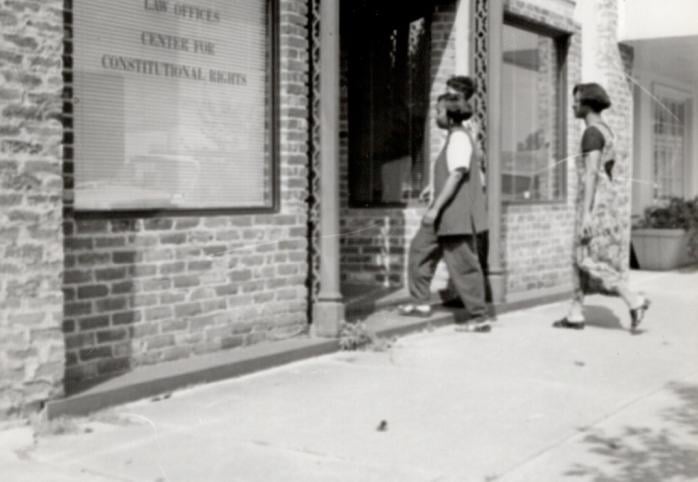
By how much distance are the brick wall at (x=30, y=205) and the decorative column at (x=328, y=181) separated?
8.58 feet

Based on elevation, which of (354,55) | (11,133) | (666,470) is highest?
(354,55)

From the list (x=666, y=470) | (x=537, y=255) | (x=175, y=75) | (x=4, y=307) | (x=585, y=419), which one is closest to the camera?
(x=666, y=470)

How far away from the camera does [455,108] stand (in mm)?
8711

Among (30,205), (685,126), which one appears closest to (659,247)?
(685,126)

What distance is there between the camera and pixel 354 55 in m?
11.0

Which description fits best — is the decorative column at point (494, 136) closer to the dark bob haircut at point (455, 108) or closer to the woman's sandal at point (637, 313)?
the dark bob haircut at point (455, 108)

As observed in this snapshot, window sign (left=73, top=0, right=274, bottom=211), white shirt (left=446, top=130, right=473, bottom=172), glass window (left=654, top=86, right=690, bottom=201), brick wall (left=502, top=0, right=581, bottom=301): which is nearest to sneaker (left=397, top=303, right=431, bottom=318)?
white shirt (left=446, top=130, right=473, bottom=172)

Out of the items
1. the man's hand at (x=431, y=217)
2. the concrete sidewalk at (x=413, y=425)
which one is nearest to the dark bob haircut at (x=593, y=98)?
the man's hand at (x=431, y=217)

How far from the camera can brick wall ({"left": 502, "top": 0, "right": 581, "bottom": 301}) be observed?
11.3 m

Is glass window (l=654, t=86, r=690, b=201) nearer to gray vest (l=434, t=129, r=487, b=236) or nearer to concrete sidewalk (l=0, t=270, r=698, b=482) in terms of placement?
gray vest (l=434, t=129, r=487, b=236)

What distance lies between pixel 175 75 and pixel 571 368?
11.4 feet

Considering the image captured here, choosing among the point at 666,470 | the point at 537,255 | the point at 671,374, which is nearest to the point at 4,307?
the point at 666,470

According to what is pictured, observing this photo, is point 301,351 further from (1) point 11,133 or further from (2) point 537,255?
(2) point 537,255

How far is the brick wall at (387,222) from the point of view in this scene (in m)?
10.6
